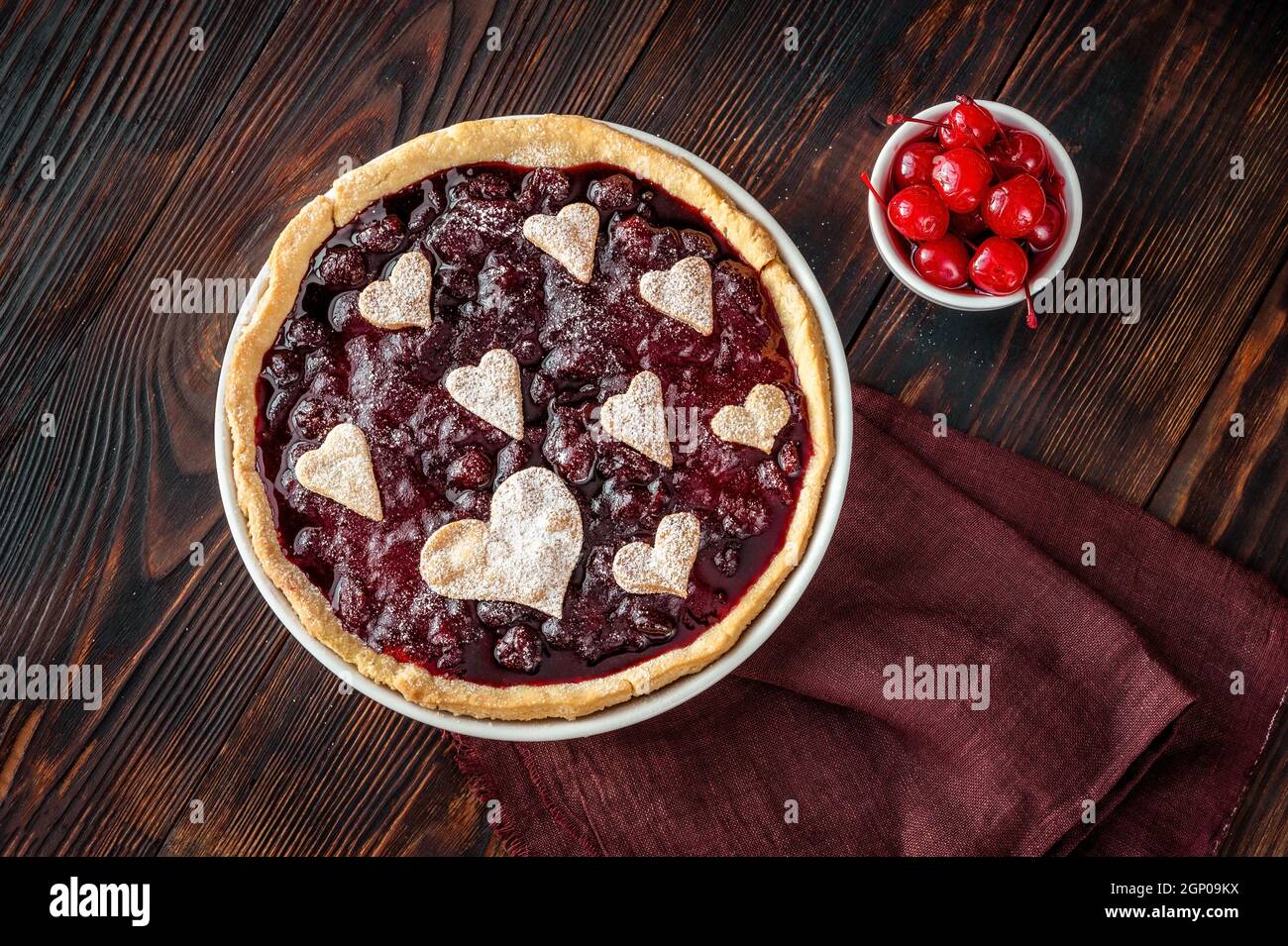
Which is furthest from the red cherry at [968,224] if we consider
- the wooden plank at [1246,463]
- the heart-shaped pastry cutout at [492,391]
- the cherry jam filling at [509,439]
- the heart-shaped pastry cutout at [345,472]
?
the heart-shaped pastry cutout at [345,472]

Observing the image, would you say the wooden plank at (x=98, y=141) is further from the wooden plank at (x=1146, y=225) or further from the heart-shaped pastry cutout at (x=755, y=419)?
the wooden plank at (x=1146, y=225)

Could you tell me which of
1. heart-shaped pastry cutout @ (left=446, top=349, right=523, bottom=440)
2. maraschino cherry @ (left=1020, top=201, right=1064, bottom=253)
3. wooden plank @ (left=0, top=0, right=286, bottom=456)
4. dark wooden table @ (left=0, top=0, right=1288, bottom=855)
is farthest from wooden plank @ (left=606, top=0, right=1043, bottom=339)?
→ wooden plank @ (left=0, top=0, right=286, bottom=456)

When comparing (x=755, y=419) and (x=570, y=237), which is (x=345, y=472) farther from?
(x=755, y=419)

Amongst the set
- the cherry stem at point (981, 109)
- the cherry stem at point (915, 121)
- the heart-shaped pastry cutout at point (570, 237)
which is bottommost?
the heart-shaped pastry cutout at point (570, 237)

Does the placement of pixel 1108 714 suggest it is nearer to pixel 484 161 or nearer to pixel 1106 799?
pixel 1106 799
